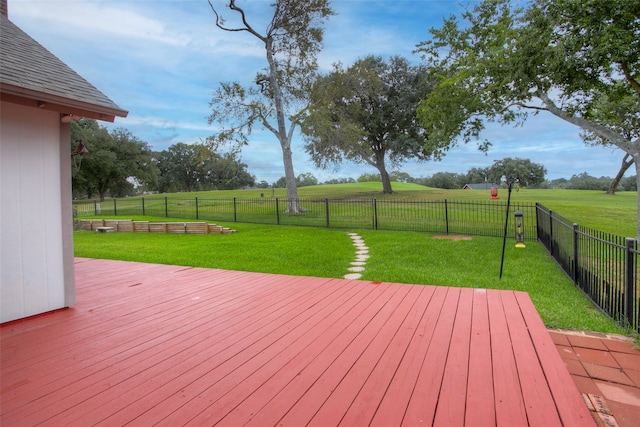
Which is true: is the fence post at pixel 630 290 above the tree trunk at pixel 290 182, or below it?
Answer: below

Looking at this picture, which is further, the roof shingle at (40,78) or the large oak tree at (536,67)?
the large oak tree at (536,67)

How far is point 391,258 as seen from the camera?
6.93 m

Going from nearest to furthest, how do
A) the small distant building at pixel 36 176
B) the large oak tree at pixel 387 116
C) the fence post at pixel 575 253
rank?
the small distant building at pixel 36 176 → the fence post at pixel 575 253 → the large oak tree at pixel 387 116

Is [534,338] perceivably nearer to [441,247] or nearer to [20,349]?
[20,349]

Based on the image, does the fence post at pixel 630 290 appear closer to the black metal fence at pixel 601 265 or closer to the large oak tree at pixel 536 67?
the black metal fence at pixel 601 265

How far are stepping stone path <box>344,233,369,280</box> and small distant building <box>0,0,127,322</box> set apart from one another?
367 centimetres

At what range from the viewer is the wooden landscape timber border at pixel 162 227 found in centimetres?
1118

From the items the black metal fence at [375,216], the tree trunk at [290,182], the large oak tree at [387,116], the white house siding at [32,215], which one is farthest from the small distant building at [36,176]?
the large oak tree at [387,116]

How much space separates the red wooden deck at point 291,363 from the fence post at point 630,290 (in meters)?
0.87

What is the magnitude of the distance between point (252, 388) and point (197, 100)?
651 inches

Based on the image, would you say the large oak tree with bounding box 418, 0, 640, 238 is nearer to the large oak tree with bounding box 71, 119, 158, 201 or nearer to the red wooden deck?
the red wooden deck

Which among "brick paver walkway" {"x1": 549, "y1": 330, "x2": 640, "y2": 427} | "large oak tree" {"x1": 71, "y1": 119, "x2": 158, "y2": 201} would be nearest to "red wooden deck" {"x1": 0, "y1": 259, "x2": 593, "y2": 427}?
"brick paver walkway" {"x1": 549, "y1": 330, "x2": 640, "y2": 427}

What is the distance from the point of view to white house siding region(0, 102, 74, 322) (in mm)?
3186

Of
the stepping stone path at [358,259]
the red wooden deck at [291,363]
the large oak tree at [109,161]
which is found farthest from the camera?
the large oak tree at [109,161]
